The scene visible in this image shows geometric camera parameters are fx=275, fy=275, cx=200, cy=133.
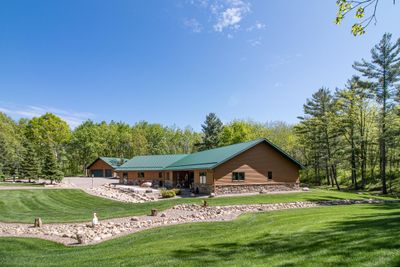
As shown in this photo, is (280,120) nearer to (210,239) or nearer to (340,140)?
(340,140)

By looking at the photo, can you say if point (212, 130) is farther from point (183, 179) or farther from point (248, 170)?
point (248, 170)

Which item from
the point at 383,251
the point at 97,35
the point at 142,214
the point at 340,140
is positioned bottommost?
the point at 142,214

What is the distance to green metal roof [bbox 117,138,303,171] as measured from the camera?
27.5m

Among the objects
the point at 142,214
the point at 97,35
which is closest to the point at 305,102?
the point at 97,35

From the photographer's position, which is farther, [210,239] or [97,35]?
[97,35]

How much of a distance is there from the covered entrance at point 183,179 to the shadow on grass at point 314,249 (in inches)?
1017

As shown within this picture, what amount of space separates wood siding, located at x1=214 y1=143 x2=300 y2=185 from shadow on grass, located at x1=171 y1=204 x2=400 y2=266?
18.3 metres

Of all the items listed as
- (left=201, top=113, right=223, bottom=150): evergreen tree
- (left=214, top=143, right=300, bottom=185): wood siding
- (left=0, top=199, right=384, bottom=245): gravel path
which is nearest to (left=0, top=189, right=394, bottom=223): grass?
(left=0, top=199, right=384, bottom=245): gravel path

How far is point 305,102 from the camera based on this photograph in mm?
46156

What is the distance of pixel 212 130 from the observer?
58.0 m

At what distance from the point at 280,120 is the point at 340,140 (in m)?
39.7

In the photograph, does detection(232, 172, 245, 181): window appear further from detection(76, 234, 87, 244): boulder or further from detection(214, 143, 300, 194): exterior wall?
detection(76, 234, 87, 244): boulder

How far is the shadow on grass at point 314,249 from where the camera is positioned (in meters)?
5.33

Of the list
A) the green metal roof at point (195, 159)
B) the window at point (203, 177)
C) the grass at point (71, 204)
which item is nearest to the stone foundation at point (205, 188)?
the window at point (203, 177)
